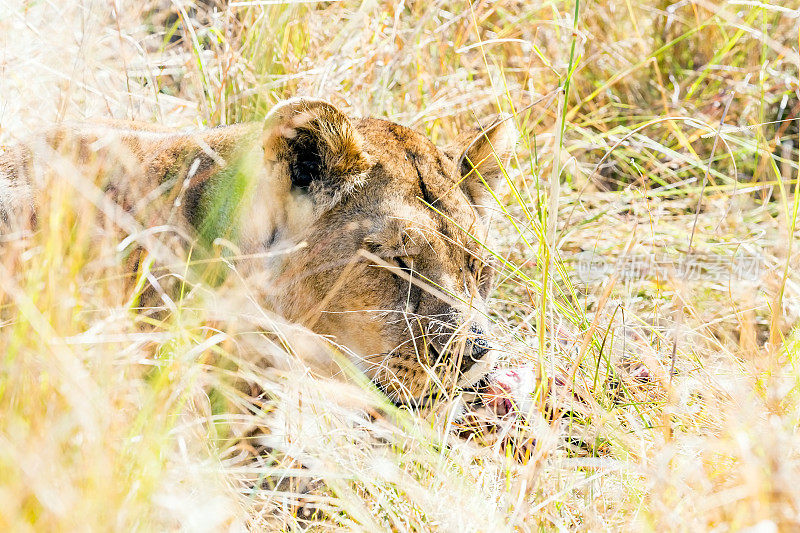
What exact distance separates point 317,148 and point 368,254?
436mm

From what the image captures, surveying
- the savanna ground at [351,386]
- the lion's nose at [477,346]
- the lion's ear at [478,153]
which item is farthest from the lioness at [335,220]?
the lion's ear at [478,153]

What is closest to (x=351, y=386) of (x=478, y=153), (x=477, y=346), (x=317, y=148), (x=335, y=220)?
(x=477, y=346)

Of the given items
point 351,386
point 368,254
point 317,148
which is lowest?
point 351,386

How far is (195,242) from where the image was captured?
312cm

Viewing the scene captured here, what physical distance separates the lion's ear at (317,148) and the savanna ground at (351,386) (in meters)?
0.47

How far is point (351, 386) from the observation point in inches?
116

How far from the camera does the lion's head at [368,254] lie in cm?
303

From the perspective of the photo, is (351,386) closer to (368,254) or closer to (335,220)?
(368,254)

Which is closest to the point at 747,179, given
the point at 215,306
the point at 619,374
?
the point at 619,374

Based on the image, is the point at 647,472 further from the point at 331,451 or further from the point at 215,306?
the point at 215,306

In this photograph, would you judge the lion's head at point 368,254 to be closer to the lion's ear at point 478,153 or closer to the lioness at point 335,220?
the lioness at point 335,220

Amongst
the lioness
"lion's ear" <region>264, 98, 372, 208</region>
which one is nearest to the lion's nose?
the lioness

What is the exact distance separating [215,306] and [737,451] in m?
1.56

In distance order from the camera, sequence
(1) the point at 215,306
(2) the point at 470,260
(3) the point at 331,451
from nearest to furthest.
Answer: (3) the point at 331,451 < (1) the point at 215,306 < (2) the point at 470,260
